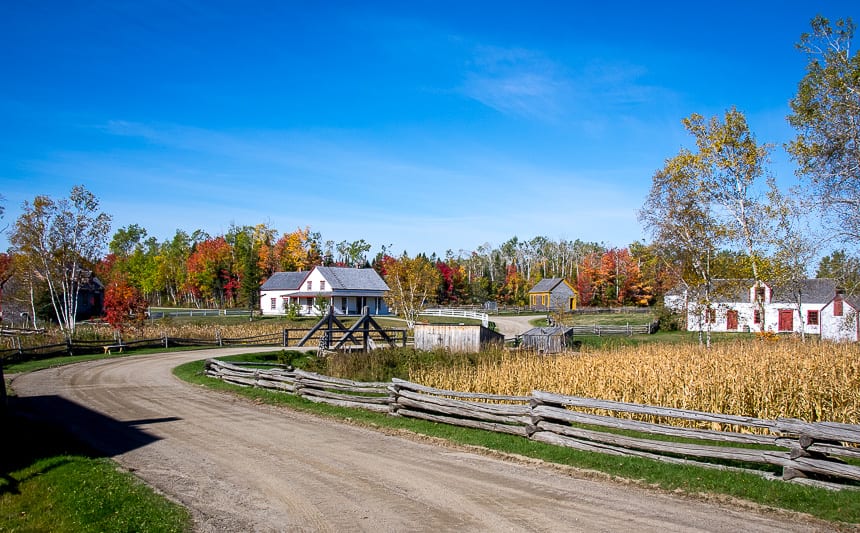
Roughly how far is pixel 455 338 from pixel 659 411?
2049 centimetres

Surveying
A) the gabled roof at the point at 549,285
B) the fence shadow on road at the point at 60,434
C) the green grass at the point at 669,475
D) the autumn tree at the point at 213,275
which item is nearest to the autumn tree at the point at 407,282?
the gabled roof at the point at 549,285

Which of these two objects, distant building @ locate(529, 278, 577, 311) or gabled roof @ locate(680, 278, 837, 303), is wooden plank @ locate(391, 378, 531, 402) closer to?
gabled roof @ locate(680, 278, 837, 303)

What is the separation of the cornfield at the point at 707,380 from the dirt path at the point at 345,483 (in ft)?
16.3

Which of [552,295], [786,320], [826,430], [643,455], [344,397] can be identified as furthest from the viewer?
[552,295]

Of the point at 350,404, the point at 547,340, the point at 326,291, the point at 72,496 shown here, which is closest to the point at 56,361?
the point at 350,404

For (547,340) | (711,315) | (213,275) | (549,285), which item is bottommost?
(547,340)

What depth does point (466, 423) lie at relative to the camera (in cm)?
1405

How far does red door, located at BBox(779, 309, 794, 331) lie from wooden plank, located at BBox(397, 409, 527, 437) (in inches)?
1946

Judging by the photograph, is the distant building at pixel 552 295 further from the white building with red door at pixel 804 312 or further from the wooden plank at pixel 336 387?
the wooden plank at pixel 336 387

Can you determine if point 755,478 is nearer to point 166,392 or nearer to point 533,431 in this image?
point 533,431

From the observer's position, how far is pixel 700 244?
99.5 ft

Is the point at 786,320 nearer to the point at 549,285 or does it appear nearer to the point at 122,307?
the point at 549,285

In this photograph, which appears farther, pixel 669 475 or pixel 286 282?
pixel 286 282

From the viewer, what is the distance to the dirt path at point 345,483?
26.2 feet
